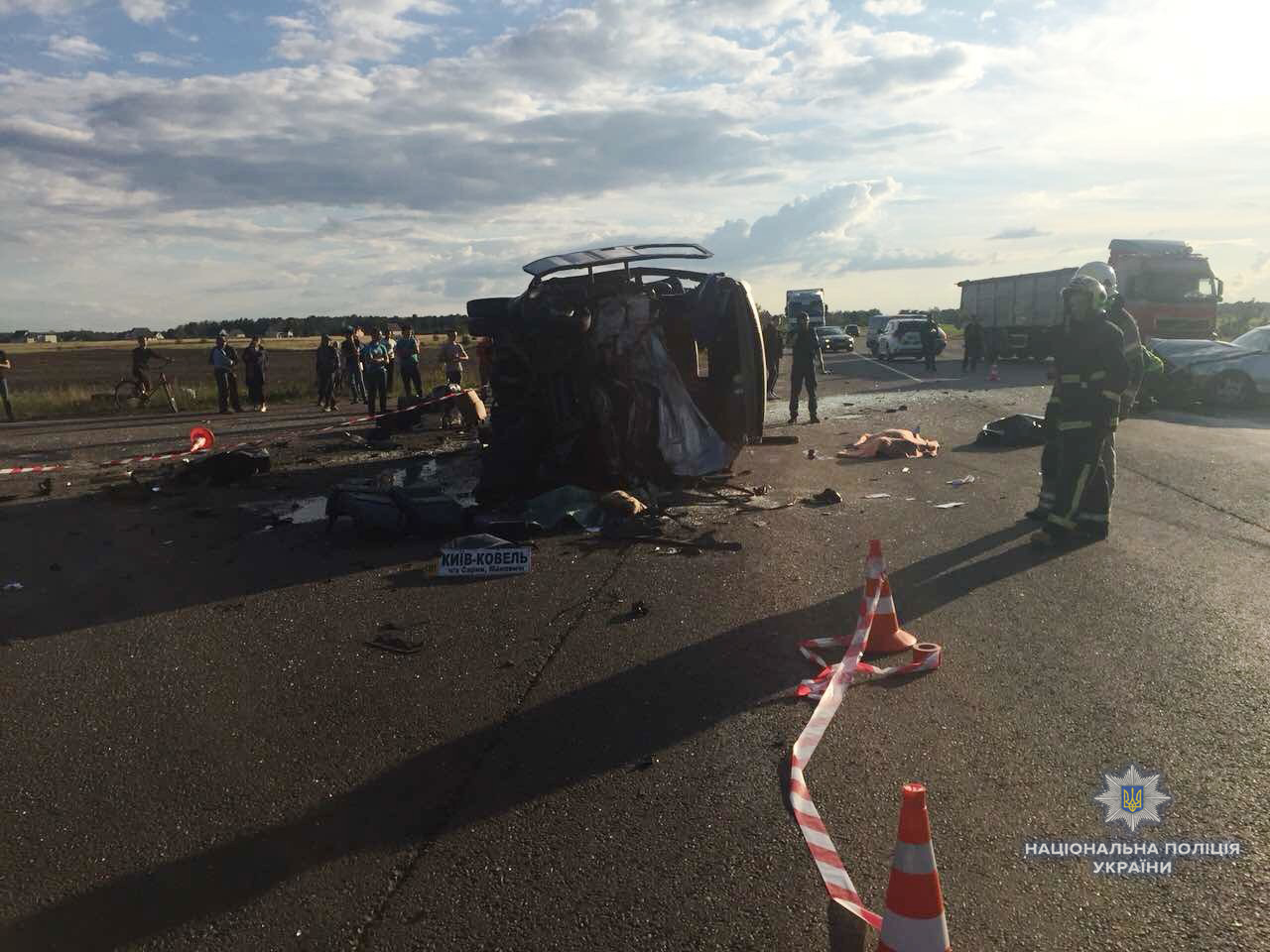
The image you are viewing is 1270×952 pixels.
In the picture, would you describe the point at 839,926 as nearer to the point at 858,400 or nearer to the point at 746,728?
the point at 746,728

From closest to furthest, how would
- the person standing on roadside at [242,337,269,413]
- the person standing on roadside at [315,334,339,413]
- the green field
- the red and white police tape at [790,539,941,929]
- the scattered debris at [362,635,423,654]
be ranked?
the red and white police tape at [790,539,941,929] < the scattered debris at [362,635,423,654] < the person standing on roadside at [315,334,339,413] < the person standing on roadside at [242,337,269,413] < the green field

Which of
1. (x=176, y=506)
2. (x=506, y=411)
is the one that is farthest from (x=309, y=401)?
(x=506, y=411)

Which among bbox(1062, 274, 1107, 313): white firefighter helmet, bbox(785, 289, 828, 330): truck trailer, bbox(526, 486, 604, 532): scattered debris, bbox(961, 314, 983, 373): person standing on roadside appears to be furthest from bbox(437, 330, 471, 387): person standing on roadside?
bbox(785, 289, 828, 330): truck trailer

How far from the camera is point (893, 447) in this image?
12.8 metres

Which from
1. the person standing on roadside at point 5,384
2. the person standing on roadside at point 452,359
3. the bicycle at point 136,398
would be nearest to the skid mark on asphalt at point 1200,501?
the person standing on roadside at point 452,359

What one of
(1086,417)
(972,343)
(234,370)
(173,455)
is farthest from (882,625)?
(972,343)

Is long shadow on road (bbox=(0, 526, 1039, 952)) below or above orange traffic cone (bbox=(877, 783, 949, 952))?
below

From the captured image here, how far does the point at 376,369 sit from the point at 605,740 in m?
16.7

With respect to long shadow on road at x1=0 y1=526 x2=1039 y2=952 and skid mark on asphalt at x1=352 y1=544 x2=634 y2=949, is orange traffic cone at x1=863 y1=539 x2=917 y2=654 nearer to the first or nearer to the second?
long shadow on road at x1=0 y1=526 x2=1039 y2=952

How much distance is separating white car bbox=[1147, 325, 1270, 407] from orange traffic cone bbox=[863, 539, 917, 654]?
48.5ft

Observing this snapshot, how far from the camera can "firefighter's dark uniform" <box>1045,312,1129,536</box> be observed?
296 inches

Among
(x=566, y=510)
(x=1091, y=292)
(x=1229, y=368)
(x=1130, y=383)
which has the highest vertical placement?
(x=1091, y=292)

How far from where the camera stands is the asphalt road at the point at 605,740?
3.01 meters

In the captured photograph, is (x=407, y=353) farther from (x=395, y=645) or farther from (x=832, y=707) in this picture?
(x=832, y=707)
